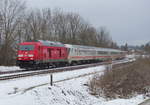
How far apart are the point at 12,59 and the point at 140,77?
21.6 meters

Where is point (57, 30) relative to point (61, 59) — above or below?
above

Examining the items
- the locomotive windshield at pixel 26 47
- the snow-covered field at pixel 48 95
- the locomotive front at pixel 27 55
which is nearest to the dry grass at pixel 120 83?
the snow-covered field at pixel 48 95

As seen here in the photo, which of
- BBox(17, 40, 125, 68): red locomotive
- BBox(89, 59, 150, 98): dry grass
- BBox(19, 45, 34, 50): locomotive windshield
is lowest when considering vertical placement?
BBox(89, 59, 150, 98): dry grass

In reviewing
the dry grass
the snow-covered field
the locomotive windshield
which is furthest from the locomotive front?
the snow-covered field

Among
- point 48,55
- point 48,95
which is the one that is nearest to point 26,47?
point 48,55

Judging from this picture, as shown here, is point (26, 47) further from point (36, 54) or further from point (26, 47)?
point (36, 54)

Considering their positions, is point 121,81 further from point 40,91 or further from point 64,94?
point 40,91

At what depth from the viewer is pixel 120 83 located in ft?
64.1

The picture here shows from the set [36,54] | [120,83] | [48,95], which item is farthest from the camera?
[36,54]

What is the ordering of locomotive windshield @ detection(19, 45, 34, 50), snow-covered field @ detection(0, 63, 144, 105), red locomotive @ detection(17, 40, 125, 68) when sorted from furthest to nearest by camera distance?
1. locomotive windshield @ detection(19, 45, 34, 50)
2. red locomotive @ detection(17, 40, 125, 68)
3. snow-covered field @ detection(0, 63, 144, 105)

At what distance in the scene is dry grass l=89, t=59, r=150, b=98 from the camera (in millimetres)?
17203

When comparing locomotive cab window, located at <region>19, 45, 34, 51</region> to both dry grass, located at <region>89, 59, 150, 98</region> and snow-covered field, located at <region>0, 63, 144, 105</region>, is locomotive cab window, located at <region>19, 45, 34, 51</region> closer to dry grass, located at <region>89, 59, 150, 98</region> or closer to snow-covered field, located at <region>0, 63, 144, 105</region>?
dry grass, located at <region>89, 59, 150, 98</region>

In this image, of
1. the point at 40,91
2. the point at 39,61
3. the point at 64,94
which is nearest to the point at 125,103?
the point at 64,94

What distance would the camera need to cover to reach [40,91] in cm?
1224
